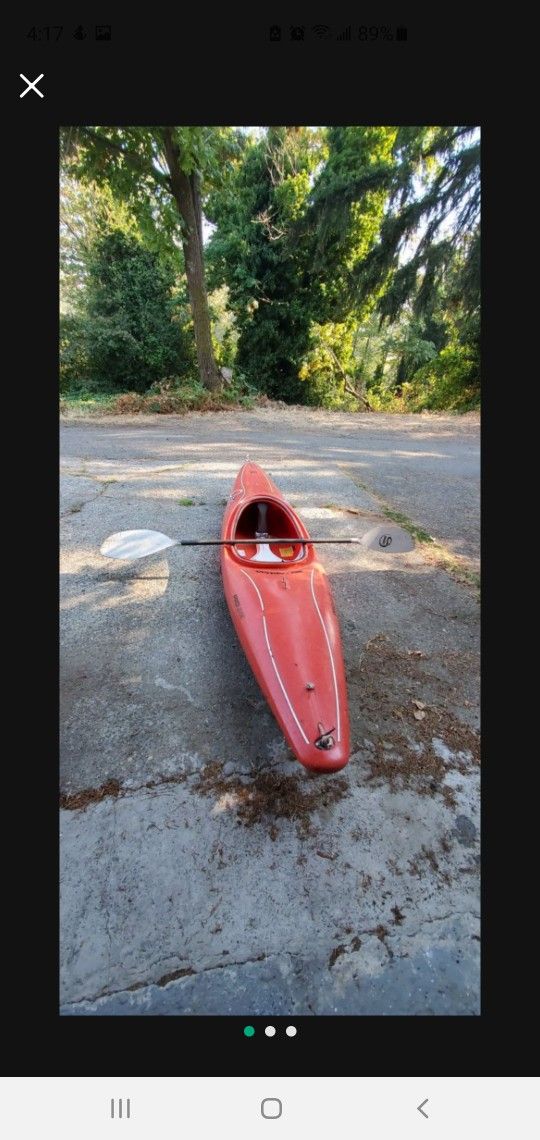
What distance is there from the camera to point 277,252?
12.0 m

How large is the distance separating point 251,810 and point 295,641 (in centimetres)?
85

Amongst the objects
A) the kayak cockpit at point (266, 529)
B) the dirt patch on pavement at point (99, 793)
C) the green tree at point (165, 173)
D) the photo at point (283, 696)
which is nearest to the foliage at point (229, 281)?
the green tree at point (165, 173)

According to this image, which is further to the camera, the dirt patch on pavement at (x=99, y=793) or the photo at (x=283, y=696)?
the dirt patch on pavement at (x=99, y=793)

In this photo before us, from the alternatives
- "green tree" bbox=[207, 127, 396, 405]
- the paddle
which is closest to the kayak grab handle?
the paddle

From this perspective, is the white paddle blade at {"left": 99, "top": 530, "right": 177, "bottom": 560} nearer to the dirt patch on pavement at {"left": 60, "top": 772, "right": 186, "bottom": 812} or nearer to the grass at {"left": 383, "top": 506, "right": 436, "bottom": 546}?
the dirt patch on pavement at {"left": 60, "top": 772, "right": 186, "bottom": 812}

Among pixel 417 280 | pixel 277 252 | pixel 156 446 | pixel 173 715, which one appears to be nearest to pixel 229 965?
pixel 173 715

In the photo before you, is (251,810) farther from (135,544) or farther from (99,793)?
(135,544)

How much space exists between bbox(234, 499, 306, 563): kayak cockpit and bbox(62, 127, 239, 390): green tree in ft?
18.9

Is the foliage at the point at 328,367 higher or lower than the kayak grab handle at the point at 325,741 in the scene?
higher

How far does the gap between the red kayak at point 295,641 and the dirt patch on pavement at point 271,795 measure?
0.39 metres

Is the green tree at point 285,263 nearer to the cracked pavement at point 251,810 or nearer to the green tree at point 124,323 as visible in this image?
the green tree at point 124,323

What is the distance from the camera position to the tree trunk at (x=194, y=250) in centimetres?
847

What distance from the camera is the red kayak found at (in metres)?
1.95

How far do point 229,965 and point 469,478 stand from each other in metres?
7.15
